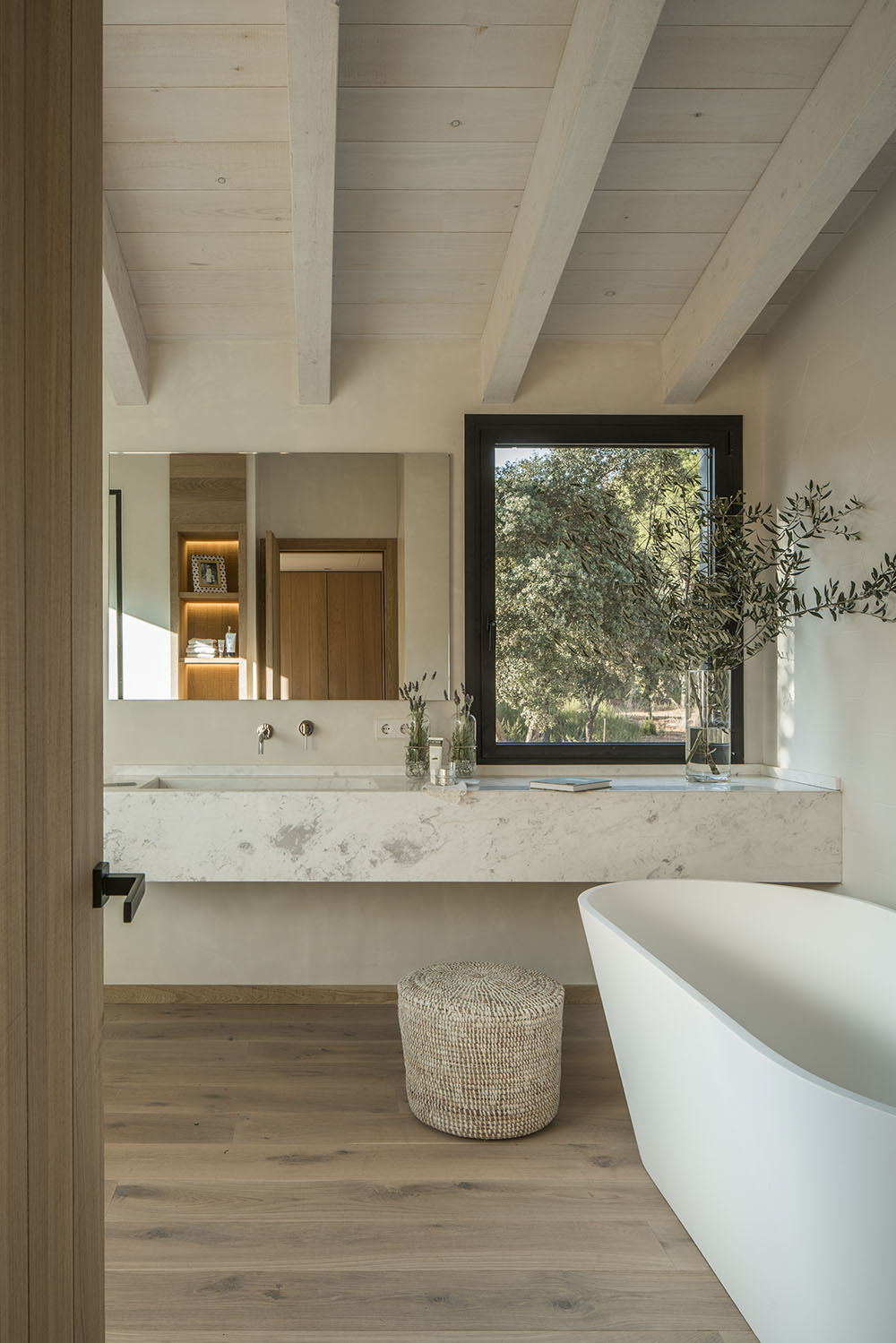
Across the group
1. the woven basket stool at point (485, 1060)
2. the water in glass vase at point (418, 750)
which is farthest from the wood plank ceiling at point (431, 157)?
the woven basket stool at point (485, 1060)

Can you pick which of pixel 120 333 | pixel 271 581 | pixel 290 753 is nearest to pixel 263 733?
pixel 290 753

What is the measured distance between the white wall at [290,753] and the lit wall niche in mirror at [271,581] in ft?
0.23

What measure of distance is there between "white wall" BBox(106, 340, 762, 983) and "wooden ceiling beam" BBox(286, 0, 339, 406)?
26 cm

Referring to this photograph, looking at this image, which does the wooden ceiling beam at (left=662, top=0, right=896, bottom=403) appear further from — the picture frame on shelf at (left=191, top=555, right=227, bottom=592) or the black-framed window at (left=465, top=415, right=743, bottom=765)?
the picture frame on shelf at (left=191, top=555, right=227, bottom=592)

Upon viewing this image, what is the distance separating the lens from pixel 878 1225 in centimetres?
140

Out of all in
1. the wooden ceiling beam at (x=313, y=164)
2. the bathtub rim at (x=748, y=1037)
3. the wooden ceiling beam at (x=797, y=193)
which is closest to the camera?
the bathtub rim at (x=748, y=1037)

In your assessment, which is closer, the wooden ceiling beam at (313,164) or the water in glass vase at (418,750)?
the wooden ceiling beam at (313,164)

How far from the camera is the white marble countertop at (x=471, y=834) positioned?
3.20 metres

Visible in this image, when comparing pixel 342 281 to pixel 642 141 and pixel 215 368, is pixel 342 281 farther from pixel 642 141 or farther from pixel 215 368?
pixel 642 141

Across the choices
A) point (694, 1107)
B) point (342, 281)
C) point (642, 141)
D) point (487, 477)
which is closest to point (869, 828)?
point (694, 1107)

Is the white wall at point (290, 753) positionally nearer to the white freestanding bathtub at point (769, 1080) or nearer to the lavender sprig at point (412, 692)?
the lavender sprig at point (412, 692)

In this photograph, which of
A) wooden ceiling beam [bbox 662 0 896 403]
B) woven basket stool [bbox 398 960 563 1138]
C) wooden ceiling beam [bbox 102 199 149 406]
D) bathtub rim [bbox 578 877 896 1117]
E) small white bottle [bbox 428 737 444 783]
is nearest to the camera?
bathtub rim [bbox 578 877 896 1117]

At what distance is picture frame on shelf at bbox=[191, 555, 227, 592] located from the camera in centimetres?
363

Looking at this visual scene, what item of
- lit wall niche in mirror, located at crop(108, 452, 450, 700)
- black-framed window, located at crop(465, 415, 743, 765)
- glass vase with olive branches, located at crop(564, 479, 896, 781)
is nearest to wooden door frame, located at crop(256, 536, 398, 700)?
lit wall niche in mirror, located at crop(108, 452, 450, 700)
